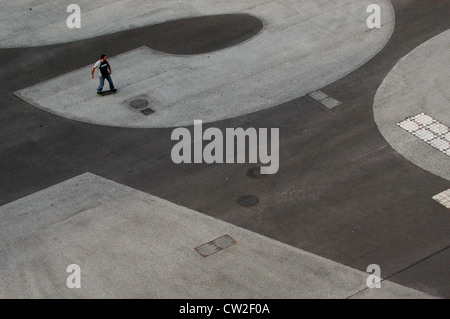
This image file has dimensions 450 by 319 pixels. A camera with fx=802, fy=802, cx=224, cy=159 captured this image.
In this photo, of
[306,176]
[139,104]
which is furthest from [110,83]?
[306,176]

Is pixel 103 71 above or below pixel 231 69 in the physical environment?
above

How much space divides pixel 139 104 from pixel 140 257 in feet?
26.8

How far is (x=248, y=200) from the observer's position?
23.5 m

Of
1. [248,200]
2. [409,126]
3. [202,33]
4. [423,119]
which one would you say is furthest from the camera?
[202,33]

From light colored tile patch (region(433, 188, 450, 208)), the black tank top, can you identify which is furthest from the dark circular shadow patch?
light colored tile patch (region(433, 188, 450, 208))

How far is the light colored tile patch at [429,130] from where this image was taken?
25.3 m

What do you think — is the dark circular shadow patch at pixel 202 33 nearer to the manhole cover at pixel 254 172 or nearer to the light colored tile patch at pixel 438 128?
the manhole cover at pixel 254 172

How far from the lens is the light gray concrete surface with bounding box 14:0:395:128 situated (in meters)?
27.9

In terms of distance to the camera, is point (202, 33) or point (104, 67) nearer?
point (104, 67)

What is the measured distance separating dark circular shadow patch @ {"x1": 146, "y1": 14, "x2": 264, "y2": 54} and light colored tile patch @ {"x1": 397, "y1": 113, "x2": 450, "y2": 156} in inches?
332

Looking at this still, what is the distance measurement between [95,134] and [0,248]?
19.7 ft

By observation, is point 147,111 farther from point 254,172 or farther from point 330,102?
point 330,102

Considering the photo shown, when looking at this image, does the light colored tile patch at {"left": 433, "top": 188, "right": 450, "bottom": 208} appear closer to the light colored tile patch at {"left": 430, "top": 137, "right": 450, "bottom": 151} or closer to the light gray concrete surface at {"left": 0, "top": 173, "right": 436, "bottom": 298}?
the light colored tile patch at {"left": 430, "top": 137, "right": 450, "bottom": 151}
